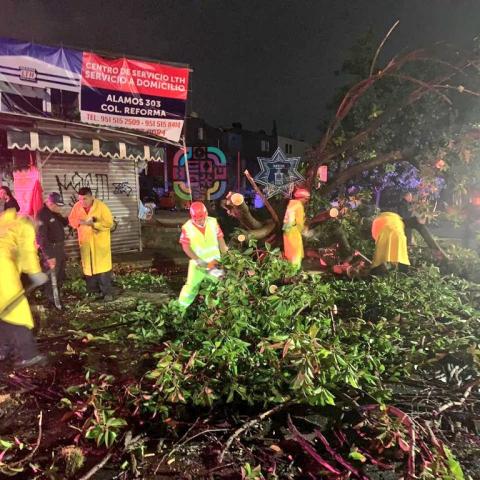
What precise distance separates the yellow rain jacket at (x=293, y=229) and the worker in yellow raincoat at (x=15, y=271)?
4227 mm

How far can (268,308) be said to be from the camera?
14.1ft

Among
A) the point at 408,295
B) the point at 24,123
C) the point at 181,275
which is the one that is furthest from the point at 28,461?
the point at 24,123

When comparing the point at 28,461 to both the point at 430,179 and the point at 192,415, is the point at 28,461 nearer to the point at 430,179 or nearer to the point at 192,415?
the point at 192,415

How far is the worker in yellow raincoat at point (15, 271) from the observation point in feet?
13.9

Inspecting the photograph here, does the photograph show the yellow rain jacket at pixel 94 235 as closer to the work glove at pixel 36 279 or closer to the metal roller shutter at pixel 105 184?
the work glove at pixel 36 279

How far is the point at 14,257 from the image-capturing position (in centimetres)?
430

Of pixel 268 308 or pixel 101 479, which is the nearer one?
pixel 101 479

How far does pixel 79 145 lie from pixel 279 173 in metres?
4.33

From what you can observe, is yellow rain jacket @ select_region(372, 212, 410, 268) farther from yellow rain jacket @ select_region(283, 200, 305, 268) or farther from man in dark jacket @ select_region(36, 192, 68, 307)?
man in dark jacket @ select_region(36, 192, 68, 307)

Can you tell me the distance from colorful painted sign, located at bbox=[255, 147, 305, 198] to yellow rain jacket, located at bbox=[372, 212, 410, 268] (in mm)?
2443

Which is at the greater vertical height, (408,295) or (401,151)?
(401,151)

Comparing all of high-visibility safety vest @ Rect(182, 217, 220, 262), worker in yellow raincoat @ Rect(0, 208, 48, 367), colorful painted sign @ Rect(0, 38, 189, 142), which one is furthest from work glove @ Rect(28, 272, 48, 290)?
colorful painted sign @ Rect(0, 38, 189, 142)

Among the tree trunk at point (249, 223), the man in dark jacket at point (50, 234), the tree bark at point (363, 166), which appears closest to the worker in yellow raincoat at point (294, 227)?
the tree trunk at point (249, 223)

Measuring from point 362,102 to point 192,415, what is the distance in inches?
495
